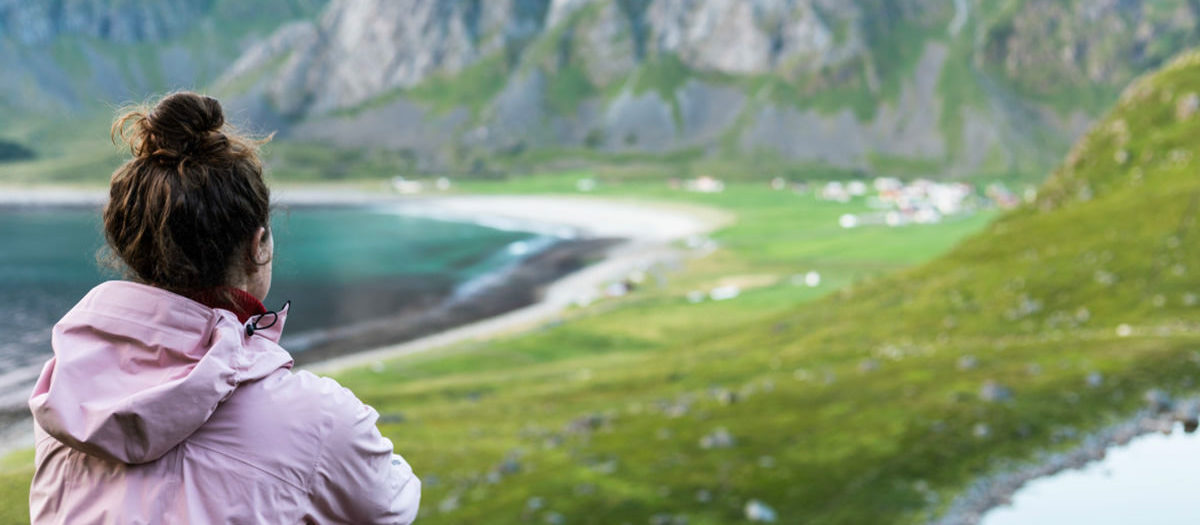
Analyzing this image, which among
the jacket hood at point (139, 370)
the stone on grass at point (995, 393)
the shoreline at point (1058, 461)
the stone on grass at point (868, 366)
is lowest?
the stone on grass at point (868, 366)

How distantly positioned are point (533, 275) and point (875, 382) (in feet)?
269

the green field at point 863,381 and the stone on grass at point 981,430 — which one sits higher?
the stone on grass at point 981,430

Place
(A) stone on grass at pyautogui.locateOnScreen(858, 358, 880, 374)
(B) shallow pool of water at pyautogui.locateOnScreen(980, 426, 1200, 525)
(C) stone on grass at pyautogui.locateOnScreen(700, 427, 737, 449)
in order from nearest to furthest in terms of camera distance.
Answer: (B) shallow pool of water at pyautogui.locateOnScreen(980, 426, 1200, 525), (C) stone on grass at pyautogui.locateOnScreen(700, 427, 737, 449), (A) stone on grass at pyautogui.locateOnScreen(858, 358, 880, 374)

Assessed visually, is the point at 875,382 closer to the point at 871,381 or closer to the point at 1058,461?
the point at 871,381

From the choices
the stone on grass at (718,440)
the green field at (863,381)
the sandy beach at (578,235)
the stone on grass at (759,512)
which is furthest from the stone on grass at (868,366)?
the sandy beach at (578,235)

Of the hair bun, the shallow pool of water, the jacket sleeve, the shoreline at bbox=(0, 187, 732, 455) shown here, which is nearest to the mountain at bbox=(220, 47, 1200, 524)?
the shallow pool of water

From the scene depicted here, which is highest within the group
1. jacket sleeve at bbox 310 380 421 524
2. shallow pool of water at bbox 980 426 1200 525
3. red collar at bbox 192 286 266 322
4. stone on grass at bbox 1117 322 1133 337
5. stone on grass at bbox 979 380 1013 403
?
red collar at bbox 192 286 266 322

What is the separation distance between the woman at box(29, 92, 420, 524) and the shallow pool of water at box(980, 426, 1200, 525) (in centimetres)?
1267

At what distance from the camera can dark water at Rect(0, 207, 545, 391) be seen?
3167 inches

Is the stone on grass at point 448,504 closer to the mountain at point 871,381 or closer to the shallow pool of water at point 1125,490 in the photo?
the mountain at point 871,381

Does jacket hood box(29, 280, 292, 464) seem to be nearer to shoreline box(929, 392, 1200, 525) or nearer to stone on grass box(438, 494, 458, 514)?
shoreline box(929, 392, 1200, 525)

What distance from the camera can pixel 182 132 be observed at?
4430 mm

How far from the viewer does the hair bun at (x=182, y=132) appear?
4.42m

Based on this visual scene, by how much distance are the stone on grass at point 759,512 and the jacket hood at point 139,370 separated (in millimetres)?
17207
